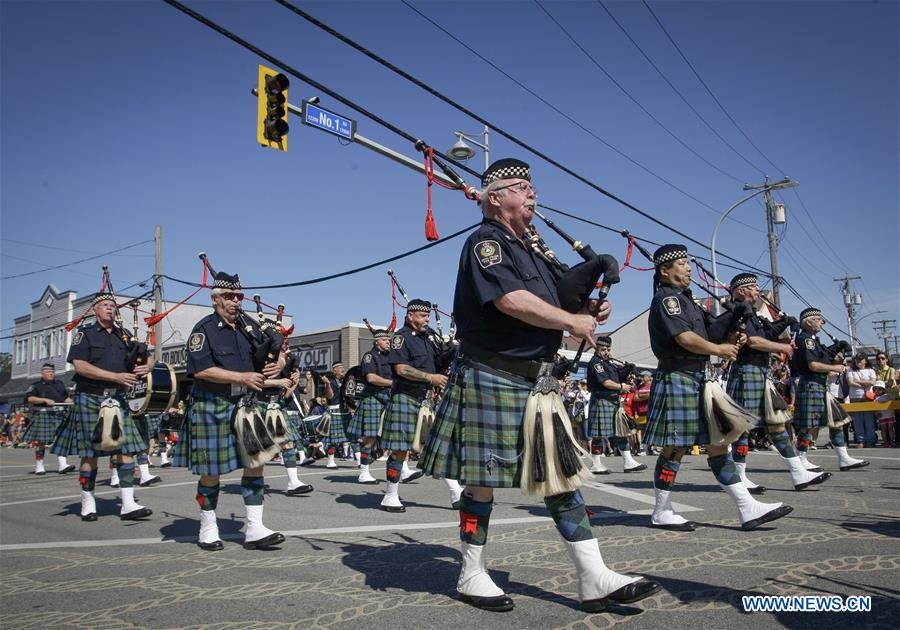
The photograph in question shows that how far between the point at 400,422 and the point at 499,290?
451 cm

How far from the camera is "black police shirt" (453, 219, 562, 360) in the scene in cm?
322

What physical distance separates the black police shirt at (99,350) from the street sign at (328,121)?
11.8 ft

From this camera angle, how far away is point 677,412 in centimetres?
505

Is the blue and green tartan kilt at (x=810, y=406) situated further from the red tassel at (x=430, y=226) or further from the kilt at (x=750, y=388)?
the red tassel at (x=430, y=226)

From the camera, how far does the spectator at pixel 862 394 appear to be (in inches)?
554

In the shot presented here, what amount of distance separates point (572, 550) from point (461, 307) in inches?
50.9

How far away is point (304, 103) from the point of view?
876cm

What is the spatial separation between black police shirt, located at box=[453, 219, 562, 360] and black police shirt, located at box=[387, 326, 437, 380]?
4.23 m

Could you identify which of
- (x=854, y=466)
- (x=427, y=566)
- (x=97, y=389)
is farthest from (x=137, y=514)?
(x=854, y=466)

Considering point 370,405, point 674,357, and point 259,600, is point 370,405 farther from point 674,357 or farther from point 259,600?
point 259,600

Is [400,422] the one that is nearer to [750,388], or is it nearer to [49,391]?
[750,388]

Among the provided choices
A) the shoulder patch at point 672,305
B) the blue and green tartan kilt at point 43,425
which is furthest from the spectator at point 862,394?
the blue and green tartan kilt at point 43,425

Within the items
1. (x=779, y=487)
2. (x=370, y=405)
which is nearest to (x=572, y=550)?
(x=779, y=487)

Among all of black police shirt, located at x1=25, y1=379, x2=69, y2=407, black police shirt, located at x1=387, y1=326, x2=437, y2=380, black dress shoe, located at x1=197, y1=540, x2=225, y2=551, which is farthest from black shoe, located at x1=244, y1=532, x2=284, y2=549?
black police shirt, located at x1=25, y1=379, x2=69, y2=407
